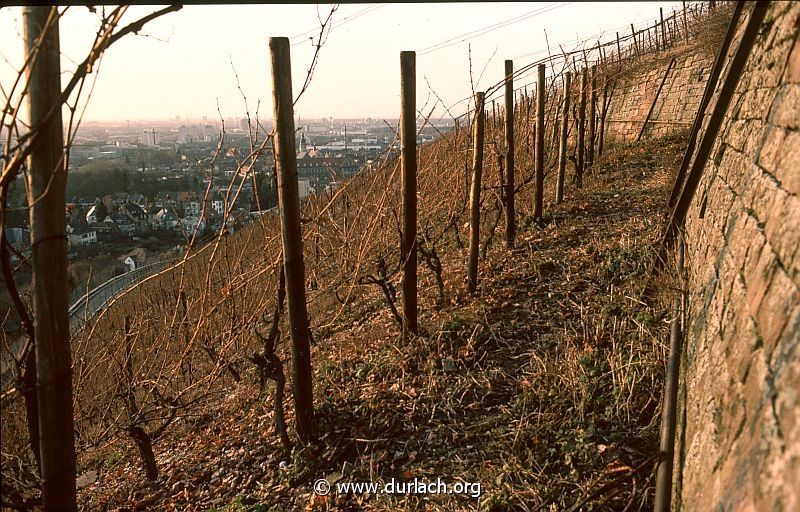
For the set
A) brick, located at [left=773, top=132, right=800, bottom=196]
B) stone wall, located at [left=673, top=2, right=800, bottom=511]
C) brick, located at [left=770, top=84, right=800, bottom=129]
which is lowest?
stone wall, located at [left=673, top=2, right=800, bottom=511]

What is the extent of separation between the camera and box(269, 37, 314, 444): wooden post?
121 inches

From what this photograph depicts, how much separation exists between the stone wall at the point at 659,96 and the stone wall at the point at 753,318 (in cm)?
1070

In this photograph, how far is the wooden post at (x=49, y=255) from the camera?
5.59 feet

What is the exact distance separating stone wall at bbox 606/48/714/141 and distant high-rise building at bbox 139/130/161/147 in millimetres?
12656

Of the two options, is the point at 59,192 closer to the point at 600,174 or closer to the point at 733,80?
the point at 733,80

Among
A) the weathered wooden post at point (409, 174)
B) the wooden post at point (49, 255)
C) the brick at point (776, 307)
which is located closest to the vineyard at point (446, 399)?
the weathered wooden post at point (409, 174)

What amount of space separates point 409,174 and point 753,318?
113 inches

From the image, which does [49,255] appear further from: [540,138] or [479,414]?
[540,138]

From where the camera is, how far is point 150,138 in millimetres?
16047

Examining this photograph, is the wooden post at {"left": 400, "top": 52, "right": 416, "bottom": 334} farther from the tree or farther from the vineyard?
the tree

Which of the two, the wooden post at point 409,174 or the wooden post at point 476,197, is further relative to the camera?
the wooden post at point 476,197

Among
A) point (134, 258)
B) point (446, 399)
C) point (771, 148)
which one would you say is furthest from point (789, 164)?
point (134, 258)

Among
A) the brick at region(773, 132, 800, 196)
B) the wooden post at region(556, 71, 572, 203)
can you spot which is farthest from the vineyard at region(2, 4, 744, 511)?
the brick at region(773, 132, 800, 196)

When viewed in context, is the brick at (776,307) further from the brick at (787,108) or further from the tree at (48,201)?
the tree at (48,201)
